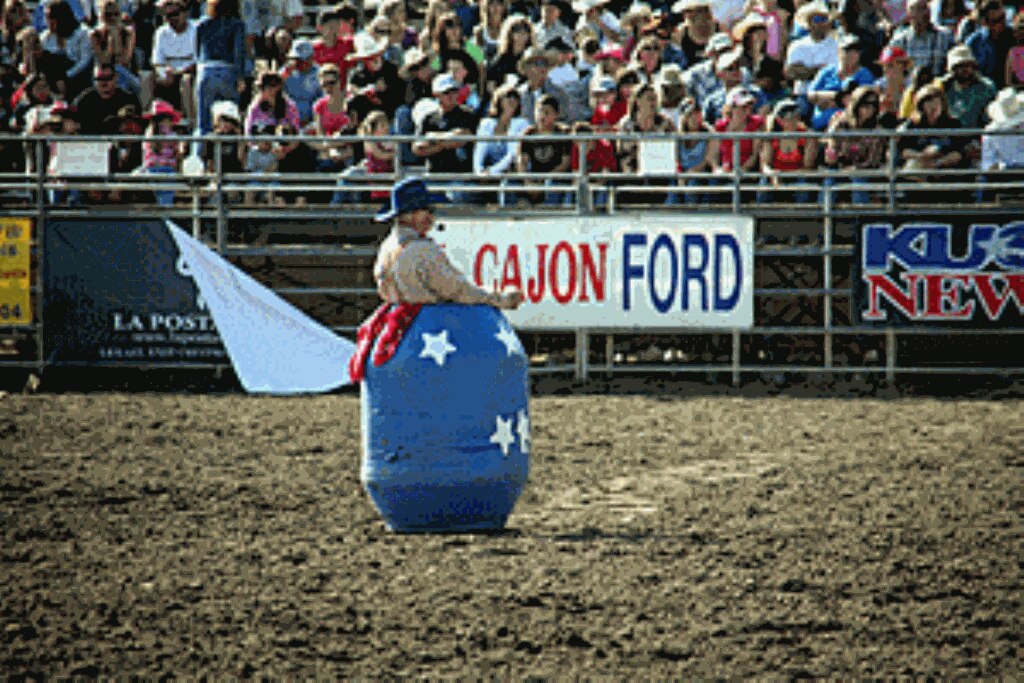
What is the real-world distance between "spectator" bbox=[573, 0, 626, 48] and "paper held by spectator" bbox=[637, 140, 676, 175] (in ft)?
13.0

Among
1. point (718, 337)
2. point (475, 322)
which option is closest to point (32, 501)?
point (475, 322)

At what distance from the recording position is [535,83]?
16.4 metres

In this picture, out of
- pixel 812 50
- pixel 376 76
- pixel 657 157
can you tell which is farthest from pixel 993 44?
pixel 376 76

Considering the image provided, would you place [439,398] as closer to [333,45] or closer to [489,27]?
[489,27]

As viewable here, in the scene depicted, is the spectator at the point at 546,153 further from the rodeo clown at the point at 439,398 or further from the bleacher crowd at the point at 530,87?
the rodeo clown at the point at 439,398

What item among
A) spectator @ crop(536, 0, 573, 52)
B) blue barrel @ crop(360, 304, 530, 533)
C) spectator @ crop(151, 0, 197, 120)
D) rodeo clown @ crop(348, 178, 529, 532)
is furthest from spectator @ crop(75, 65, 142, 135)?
blue barrel @ crop(360, 304, 530, 533)

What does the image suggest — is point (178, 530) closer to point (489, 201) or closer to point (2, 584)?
point (2, 584)

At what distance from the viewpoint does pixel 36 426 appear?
40.5 feet

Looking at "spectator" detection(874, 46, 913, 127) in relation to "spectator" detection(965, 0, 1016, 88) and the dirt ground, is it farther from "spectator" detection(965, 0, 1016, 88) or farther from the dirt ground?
the dirt ground

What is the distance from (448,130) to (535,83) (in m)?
1.19

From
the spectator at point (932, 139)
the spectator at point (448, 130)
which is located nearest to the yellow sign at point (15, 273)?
the spectator at point (448, 130)

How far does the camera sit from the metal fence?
14.2 m

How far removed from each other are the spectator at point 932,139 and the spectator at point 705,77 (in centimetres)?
237

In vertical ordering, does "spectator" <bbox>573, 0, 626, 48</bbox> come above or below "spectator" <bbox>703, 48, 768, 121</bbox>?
above
